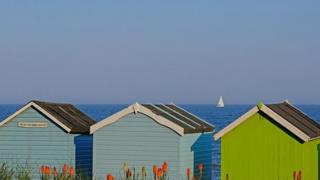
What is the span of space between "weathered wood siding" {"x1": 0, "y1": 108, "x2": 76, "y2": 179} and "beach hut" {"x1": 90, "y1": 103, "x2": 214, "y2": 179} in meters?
0.95

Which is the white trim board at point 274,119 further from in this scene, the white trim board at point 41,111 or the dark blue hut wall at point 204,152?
the white trim board at point 41,111

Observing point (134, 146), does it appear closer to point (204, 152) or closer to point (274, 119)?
point (204, 152)

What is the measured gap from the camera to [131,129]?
803 inches

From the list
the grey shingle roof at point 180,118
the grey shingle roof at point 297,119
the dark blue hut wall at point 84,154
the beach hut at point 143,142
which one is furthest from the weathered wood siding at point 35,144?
the grey shingle roof at point 297,119

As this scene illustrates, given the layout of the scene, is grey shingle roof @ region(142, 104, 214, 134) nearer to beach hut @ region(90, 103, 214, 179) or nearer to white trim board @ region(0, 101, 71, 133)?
beach hut @ region(90, 103, 214, 179)

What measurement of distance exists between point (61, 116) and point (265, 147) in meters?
A: 5.26

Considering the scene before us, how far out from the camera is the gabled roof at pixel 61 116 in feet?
69.4

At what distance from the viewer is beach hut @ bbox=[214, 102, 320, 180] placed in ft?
62.1

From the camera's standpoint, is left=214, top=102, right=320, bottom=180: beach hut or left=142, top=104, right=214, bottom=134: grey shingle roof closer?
left=214, top=102, right=320, bottom=180: beach hut

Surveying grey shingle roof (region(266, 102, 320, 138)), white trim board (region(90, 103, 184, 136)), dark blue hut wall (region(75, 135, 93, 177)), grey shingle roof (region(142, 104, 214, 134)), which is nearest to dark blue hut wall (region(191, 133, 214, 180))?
grey shingle roof (region(142, 104, 214, 134))

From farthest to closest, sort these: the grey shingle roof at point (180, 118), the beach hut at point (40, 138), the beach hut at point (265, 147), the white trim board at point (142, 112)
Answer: the beach hut at point (40, 138)
the grey shingle roof at point (180, 118)
the white trim board at point (142, 112)
the beach hut at point (265, 147)

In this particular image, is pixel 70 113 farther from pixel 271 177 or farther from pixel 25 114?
pixel 271 177

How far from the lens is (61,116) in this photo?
2158 centimetres

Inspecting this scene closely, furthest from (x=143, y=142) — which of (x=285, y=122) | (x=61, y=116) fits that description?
(x=285, y=122)
